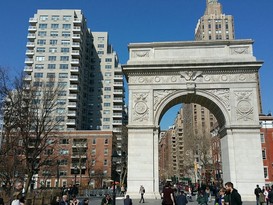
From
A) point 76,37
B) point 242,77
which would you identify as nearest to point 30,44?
point 76,37

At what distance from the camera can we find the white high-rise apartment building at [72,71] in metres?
69.0

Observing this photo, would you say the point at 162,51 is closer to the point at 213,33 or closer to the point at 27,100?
the point at 27,100

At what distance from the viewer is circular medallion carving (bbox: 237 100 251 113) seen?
2459cm

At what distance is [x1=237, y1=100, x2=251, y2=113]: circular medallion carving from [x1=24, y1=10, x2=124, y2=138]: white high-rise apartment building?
46.1 metres

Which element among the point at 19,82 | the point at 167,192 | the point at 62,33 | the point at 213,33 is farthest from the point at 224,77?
the point at 213,33

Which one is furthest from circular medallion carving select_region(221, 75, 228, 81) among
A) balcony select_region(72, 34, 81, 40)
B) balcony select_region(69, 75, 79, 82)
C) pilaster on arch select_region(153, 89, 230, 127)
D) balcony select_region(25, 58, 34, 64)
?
balcony select_region(25, 58, 34, 64)

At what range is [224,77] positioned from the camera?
25.4 meters

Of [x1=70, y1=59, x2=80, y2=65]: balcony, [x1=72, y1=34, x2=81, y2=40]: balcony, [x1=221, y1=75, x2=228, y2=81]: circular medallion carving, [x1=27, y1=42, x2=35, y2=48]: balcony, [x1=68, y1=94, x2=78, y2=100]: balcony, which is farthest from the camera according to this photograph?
[x1=72, y1=34, x2=81, y2=40]: balcony

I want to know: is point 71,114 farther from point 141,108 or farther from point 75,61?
point 141,108

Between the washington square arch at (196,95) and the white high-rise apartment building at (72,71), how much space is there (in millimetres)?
41414

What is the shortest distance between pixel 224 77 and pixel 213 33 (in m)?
79.4

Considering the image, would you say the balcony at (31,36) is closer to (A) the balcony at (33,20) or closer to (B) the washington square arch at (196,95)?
(A) the balcony at (33,20)

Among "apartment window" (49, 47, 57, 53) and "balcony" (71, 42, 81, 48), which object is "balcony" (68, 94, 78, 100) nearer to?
"apartment window" (49, 47, 57, 53)

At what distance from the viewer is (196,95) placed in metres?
25.5
